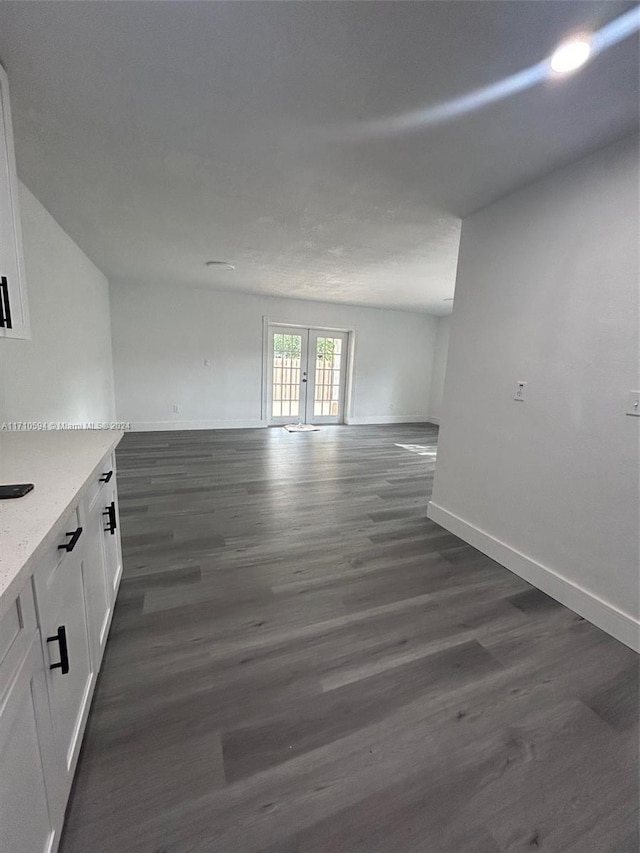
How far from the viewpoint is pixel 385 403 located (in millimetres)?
7480

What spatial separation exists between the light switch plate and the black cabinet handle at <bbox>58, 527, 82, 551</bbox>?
239 centimetres

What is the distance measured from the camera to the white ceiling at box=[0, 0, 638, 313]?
1133 mm

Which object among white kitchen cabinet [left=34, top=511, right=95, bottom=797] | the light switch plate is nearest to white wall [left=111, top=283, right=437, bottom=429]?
white kitchen cabinet [left=34, top=511, right=95, bottom=797]

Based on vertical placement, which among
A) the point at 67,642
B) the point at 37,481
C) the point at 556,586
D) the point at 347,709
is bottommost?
the point at 347,709

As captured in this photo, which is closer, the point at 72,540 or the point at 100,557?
the point at 72,540

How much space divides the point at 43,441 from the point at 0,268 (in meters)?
0.72

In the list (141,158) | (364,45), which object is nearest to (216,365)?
(141,158)

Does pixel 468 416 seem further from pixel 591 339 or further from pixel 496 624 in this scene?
pixel 496 624

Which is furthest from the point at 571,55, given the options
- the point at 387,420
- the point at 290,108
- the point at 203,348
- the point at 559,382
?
the point at 387,420

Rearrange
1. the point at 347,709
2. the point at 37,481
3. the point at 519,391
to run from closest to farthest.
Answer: the point at 37,481 < the point at 347,709 < the point at 519,391

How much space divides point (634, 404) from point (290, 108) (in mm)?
2101

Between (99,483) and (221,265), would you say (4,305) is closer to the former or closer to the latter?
(99,483)

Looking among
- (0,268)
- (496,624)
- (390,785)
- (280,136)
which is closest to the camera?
(390,785)

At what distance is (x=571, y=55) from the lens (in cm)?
122
